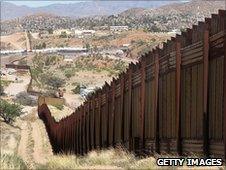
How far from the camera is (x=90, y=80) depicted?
109 m

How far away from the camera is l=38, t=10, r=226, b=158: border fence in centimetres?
943

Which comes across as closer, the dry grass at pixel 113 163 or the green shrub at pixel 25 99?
the dry grass at pixel 113 163

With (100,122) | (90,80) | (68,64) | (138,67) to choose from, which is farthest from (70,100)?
(138,67)

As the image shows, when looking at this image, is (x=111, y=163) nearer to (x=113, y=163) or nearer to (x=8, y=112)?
(x=113, y=163)

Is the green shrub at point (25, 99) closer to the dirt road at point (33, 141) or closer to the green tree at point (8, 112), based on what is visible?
the dirt road at point (33, 141)

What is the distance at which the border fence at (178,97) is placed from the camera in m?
9.43

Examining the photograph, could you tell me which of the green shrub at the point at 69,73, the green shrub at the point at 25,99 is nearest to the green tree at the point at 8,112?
the green shrub at the point at 25,99

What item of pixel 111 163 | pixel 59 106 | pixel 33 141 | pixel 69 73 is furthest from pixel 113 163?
pixel 69 73

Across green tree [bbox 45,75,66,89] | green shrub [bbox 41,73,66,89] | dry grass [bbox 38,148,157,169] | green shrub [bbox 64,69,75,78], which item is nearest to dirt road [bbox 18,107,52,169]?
dry grass [bbox 38,148,157,169]

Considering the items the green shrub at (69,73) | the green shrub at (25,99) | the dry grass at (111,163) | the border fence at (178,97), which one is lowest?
the green shrub at (25,99)

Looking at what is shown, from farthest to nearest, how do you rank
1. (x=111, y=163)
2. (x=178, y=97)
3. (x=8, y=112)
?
(x=8, y=112) < (x=111, y=163) < (x=178, y=97)

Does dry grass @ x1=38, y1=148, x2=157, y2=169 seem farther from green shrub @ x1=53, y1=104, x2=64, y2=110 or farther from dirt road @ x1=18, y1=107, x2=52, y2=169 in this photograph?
green shrub @ x1=53, y1=104, x2=64, y2=110

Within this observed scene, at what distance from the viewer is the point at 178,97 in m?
11.2

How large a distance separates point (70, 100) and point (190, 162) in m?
72.3
